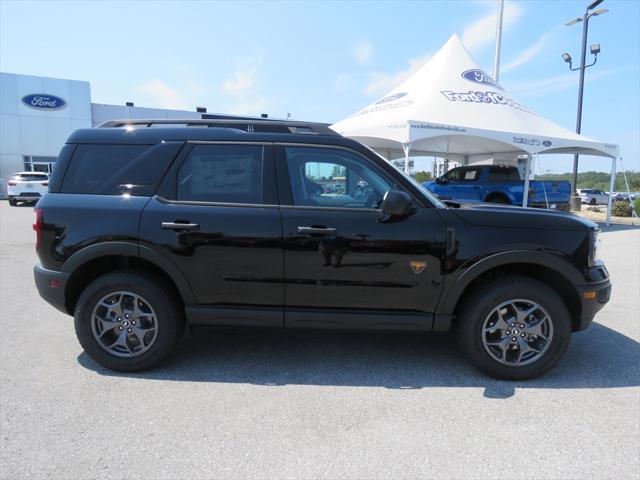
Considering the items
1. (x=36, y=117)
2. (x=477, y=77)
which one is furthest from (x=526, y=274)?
(x=36, y=117)

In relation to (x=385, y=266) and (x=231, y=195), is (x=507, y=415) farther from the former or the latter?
(x=231, y=195)

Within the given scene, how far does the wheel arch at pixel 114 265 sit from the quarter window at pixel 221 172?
1.80 ft

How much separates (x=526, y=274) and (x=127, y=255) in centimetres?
320

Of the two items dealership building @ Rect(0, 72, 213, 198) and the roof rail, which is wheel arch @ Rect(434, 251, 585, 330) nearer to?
the roof rail

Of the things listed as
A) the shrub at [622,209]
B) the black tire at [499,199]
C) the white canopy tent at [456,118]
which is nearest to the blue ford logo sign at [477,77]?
the white canopy tent at [456,118]

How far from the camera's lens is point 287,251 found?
10.2 feet

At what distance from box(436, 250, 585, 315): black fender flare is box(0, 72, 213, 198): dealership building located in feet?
103

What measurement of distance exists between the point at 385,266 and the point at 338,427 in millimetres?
1181

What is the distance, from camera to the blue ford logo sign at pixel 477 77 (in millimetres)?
15039

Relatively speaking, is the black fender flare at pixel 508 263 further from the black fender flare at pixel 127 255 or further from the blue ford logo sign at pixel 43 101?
the blue ford logo sign at pixel 43 101

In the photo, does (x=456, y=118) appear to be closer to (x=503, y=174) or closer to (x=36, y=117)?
(x=503, y=174)

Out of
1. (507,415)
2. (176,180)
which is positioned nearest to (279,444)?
(507,415)

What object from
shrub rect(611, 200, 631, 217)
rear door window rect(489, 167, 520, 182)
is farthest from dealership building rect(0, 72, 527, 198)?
rear door window rect(489, 167, 520, 182)

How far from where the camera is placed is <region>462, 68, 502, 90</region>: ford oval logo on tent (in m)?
15.0
